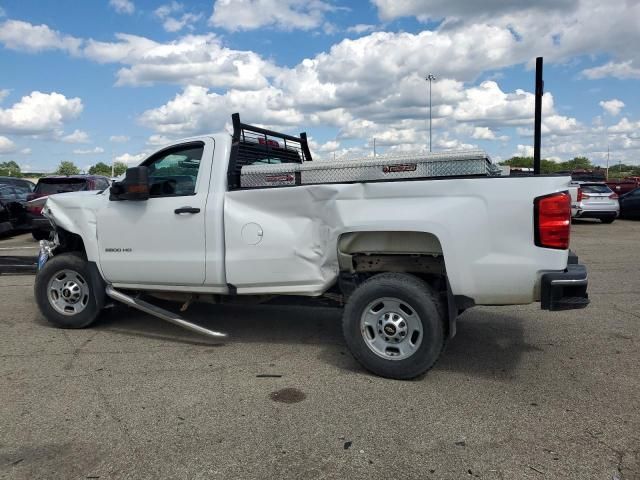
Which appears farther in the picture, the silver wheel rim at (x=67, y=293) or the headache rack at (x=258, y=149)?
the silver wheel rim at (x=67, y=293)

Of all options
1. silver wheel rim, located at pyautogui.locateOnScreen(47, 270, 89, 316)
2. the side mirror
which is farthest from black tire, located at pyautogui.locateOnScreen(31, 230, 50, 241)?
the side mirror

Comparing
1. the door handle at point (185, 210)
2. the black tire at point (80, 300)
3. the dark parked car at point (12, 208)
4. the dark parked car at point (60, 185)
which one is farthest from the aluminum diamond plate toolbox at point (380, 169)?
the dark parked car at point (12, 208)

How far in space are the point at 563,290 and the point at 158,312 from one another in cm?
362

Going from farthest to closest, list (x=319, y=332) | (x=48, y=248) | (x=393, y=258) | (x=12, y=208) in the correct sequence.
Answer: (x=12, y=208) < (x=48, y=248) < (x=319, y=332) < (x=393, y=258)

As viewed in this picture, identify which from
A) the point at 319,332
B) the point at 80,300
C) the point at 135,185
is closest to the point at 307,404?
the point at 319,332

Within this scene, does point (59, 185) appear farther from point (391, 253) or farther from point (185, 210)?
point (391, 253)

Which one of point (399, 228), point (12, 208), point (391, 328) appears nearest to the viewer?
point (399, 228)

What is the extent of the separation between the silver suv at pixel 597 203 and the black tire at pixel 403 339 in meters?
16.3

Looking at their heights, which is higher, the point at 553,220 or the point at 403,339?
the point at 553,220

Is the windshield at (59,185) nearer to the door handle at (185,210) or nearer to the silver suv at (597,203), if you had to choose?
the door handle at (185,210)

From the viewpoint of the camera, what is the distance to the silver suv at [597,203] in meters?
18.8

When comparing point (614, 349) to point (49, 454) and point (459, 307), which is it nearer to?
point (459, 307)

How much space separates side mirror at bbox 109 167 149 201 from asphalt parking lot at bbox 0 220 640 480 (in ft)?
4.75

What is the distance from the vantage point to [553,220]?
3998mm
